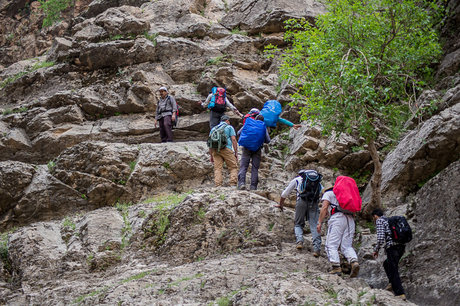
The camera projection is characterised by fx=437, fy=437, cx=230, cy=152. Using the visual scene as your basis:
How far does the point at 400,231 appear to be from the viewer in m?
8.76

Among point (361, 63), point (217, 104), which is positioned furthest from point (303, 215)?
point (217, 104)

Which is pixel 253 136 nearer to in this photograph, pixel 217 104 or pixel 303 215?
pixel 303 215

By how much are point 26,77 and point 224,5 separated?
520 inches

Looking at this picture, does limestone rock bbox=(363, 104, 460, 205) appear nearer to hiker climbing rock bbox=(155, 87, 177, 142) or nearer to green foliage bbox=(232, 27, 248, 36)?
hiker climbing rock bbox=(155, 87, 177, 142)

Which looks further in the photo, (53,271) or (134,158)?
(134,158)

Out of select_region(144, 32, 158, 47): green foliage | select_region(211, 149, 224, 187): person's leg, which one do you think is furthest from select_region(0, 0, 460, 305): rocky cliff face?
select_region(211, 149, 224, 187): person's leg

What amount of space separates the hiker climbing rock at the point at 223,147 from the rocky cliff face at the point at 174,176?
3.95 feet

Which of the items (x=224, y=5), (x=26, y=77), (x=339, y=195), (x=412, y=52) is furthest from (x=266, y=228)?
(x=224, y=5)

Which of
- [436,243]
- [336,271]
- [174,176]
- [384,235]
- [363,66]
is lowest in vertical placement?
[174,176]

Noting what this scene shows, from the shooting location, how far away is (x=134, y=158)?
53.3 feet

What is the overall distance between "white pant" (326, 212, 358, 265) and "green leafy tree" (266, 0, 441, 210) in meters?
2.46

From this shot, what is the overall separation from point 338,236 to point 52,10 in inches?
1234

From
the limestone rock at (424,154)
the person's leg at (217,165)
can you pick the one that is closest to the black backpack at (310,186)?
the limestone rock at (424,154)

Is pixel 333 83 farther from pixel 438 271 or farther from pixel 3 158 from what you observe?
pixel 3 158
